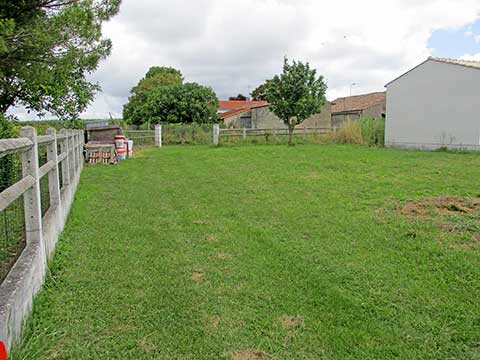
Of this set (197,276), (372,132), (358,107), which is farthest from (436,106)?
(197,276)

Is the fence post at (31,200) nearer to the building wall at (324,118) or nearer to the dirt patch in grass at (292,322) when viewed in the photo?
the dirt patch in grass at (292,322)

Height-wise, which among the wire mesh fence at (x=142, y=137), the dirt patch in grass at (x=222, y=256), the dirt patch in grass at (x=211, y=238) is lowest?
the dirt patch in grass at (x=222, y=256)

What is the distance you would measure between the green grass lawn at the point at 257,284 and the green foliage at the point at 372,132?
658 inches

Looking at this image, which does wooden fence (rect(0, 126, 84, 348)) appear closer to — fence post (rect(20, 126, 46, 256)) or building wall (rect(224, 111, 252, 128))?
fence post (rect(20, 126, 46, 256))

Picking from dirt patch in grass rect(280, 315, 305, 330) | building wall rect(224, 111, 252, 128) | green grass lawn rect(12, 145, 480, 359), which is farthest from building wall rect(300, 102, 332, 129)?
dirt patch in grass rect(280, 315, 305, 330)

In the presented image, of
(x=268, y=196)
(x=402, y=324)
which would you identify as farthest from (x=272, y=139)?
(x=402, y=324)

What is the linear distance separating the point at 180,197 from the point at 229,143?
16.5 metres

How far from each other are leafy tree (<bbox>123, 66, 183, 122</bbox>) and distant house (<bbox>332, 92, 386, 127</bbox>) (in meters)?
17.5

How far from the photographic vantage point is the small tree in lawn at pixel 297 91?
830 inches

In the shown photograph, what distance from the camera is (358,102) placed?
39.0 m

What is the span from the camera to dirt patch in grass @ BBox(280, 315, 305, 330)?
2.71 metres

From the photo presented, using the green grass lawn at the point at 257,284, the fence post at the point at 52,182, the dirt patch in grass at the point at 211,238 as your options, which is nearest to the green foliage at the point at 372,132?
the green grass lawn at the point at 257,284

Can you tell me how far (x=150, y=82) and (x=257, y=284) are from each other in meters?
46.6

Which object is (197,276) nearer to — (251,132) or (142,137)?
(142,137)
